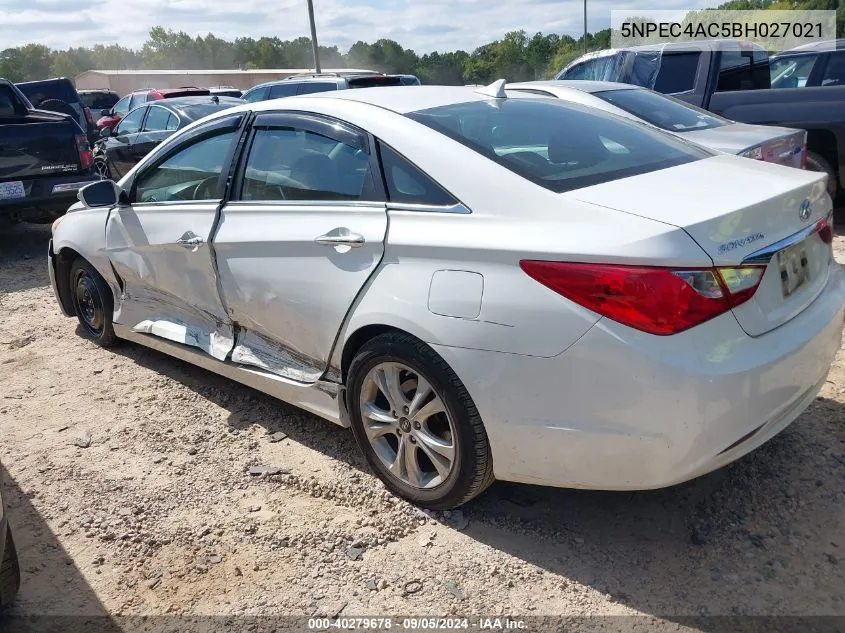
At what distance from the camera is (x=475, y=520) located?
2.95 metres

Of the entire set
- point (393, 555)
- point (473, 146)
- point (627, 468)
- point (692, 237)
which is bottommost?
point (393, 555)

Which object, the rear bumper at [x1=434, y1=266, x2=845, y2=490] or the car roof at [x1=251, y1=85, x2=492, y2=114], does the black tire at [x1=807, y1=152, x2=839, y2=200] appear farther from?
the rear bumper at [x1=434, y1=266, x2=845, y2=490]

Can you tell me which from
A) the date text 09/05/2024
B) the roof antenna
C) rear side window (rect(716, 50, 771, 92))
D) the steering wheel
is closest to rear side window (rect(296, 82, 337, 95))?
rear side window (rect(716, 50, 771, 92))

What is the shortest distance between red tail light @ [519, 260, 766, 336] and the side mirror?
2997 mm

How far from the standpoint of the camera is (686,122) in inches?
249

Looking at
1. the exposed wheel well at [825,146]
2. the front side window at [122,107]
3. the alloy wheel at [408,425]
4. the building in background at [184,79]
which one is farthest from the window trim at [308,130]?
the building in background at [184,79]

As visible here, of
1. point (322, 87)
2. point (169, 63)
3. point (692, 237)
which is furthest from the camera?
point (169, 63)

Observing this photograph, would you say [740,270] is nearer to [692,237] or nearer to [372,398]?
[692,237]

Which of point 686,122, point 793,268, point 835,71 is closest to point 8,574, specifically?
point 793,268

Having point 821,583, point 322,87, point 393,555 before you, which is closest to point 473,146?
point 393,555

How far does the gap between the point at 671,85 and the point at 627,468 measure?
680cm

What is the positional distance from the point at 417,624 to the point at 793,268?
1.76 m

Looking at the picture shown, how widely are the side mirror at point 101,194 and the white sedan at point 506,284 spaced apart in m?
0.66

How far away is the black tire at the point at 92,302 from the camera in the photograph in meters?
4.80
